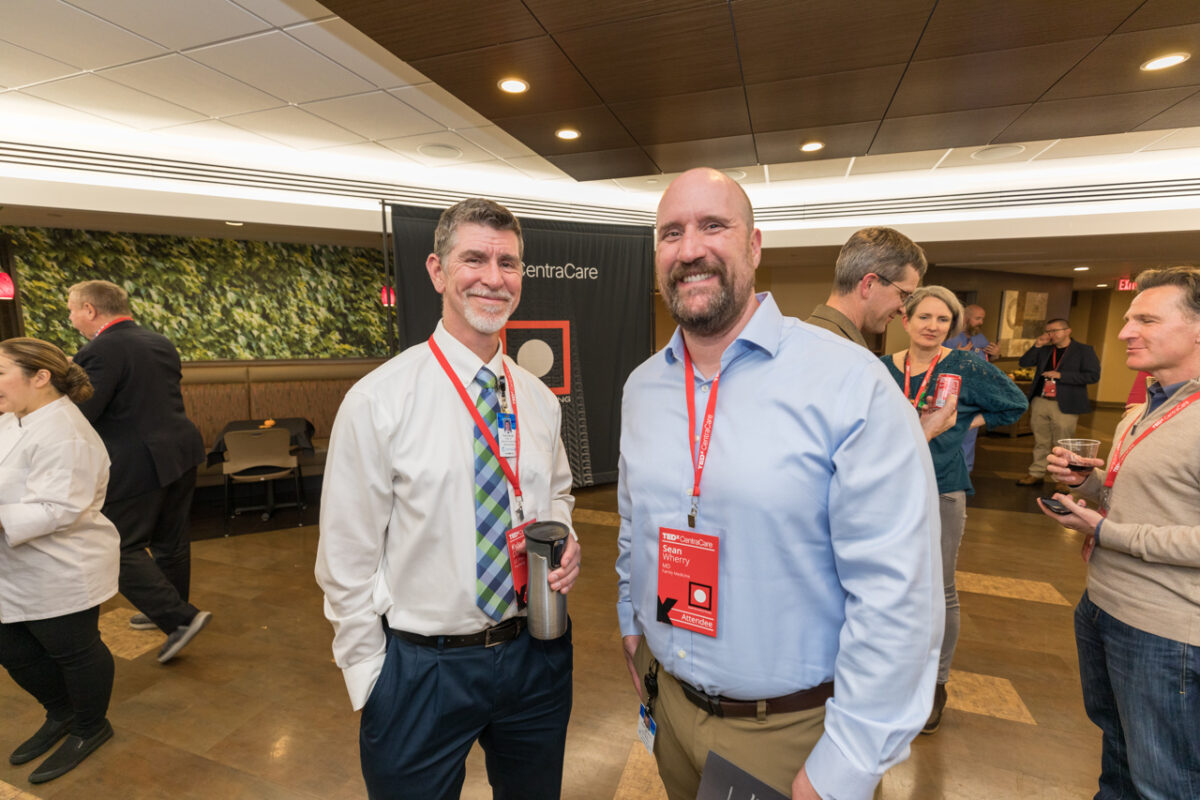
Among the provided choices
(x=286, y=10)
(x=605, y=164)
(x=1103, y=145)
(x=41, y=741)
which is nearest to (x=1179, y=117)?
(x=1103, y=145)

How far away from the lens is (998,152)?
5141mm

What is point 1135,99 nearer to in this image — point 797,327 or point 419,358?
point 797,327

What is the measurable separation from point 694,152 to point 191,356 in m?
5.87

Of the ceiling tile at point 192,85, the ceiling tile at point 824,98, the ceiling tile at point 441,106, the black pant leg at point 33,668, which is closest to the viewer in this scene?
the black pant leg at point 33,668

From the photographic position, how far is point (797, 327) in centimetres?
110

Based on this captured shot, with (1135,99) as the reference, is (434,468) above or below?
below

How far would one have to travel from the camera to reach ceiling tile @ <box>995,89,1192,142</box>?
11.8 ft

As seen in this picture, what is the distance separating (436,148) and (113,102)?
2328 millimetres

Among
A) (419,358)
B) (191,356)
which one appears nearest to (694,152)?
(419,358)

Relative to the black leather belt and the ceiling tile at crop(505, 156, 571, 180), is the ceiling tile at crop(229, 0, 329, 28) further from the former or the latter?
the black leather belt

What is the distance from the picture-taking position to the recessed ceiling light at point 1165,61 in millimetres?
3023

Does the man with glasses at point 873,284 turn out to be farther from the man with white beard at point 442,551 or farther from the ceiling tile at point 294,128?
the ceiling tile at point 294,128

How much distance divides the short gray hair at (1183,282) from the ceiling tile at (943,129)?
9.35 feet

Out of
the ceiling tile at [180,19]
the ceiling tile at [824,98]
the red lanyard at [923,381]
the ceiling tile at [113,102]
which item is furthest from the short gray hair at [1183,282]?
the ceiling tile at [113,102]
